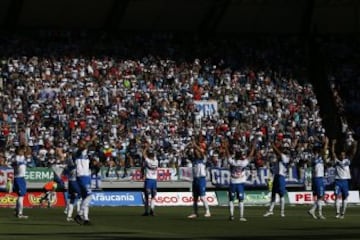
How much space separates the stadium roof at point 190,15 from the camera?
6588 centimetres

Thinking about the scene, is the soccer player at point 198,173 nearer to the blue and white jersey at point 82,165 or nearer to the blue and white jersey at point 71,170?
the blue and white jersey at point 71,170

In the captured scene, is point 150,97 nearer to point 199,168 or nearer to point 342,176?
point 199,168

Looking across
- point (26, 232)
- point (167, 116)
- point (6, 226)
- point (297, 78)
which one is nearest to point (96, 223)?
point (6, 226)

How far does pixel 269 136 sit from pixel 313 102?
5589 mm

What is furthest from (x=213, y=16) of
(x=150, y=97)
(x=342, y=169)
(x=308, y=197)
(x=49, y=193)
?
(x=342, y=169)

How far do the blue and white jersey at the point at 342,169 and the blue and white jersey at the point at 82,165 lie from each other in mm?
10905

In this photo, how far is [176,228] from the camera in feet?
102

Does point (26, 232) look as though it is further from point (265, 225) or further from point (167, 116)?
point (167, 116)

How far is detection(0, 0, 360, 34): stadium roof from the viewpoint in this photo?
6588 cm

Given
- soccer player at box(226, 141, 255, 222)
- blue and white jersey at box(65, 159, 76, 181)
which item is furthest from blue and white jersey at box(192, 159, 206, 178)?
blue and white jersey at box(65, 159, 76, 181)

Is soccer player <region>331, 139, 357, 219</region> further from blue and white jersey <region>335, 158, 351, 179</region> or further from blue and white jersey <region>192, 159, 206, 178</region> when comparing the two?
blue and white jersey <region>192, 159, 206, 178</region>

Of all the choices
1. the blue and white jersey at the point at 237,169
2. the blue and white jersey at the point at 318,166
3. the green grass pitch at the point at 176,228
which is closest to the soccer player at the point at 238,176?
the blue and white jersey at the point at 237,169

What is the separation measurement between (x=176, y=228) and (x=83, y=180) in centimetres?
326

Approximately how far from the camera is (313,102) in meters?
64.5
